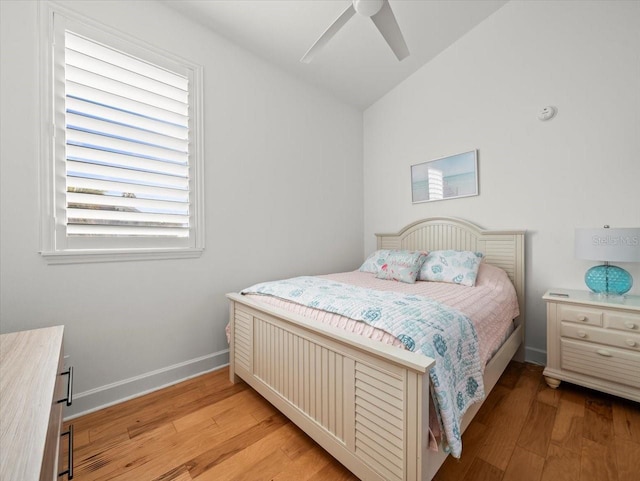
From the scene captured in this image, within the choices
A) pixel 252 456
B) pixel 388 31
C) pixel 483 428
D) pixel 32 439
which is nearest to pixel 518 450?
pixel 483 428

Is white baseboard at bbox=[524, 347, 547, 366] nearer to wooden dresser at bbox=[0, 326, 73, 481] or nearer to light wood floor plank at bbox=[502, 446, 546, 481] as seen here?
light wood floor plank at bbox=[502, 446, 546, 481]

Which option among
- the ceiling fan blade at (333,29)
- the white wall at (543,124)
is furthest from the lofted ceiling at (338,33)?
the ceiling fan blade at (333,29)

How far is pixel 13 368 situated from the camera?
0.94 m

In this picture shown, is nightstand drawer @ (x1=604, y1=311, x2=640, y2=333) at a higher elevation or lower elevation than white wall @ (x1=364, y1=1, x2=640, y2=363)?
lower

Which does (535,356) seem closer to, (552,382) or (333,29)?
(552,382)

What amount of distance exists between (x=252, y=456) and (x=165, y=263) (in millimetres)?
1389

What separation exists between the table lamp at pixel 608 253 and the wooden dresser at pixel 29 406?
108 inches

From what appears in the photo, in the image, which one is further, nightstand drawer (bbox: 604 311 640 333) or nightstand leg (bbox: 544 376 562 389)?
nightstand leg (bbox: 544 376 562 389)

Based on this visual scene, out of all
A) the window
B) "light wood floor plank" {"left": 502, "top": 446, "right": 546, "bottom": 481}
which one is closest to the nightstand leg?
"light wood floor plank" {"left": 502, "top": 446, "right": 546, "bottom": 481}

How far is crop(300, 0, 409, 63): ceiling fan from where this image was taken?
1.40 metres

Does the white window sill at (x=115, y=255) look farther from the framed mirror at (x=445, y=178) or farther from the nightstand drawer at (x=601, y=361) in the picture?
the nightstand drawer at (x=601, y=361)

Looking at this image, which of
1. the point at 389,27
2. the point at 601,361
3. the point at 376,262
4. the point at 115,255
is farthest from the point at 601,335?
the point at 115,255

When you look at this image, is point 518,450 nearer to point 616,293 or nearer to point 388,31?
point 616,293

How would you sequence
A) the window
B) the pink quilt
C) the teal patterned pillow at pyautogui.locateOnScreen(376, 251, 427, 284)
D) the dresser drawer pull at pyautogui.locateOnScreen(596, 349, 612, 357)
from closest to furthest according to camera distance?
the pink quilt
the window
the dresser drawer pull at pyautogui.locateOnScreen(596, 349, 612, 357)
the teal patterned pillow at pyautogui.locateOnScreen(376, 251, 427, 284)
